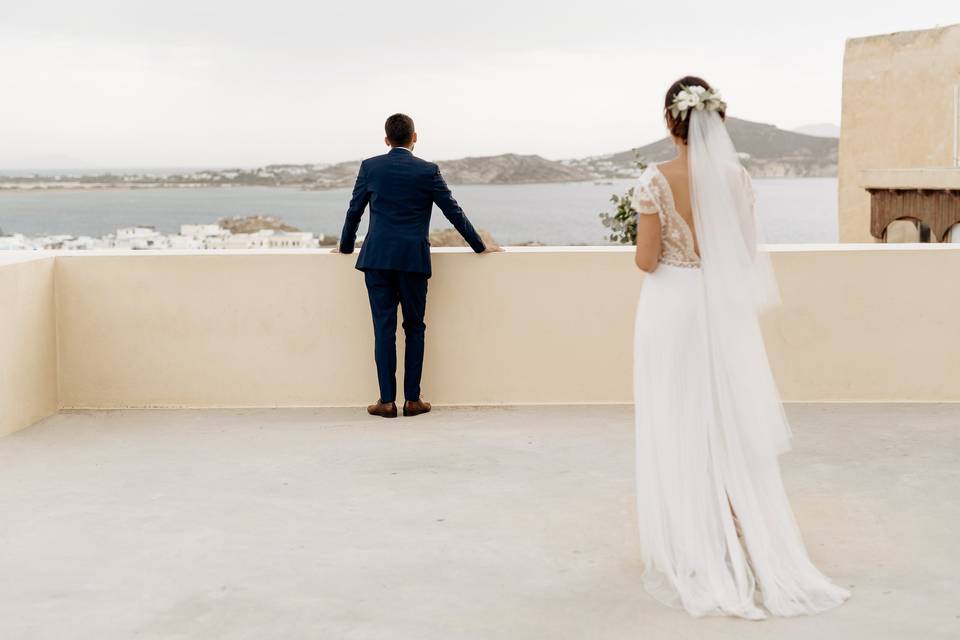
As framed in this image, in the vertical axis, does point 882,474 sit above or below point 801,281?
below

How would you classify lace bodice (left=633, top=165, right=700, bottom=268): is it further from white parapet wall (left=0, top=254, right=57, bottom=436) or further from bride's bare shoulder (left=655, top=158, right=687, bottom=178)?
white parapet wall (left=0, top=254, right=57, bottom=436)

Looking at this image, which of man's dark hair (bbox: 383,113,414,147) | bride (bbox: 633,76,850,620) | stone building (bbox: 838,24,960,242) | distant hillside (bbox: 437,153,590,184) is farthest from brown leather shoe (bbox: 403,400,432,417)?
distant hillside (bbox: 437,153,590,184)

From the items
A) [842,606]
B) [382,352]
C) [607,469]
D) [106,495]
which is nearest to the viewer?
[842,606]

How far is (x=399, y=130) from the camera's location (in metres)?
6.07

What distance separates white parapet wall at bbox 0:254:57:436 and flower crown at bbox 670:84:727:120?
12.3 ft

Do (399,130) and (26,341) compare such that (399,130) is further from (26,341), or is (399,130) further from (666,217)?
(666,217)

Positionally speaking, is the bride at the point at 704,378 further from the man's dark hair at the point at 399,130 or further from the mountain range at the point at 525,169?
the mountain range at the point at 525,169

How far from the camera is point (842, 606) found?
3445 mm

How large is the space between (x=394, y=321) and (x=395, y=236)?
0.45 m

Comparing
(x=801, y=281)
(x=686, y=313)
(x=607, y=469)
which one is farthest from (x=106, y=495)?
(x=801, y=281)

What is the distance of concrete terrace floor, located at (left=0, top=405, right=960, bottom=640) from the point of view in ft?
11.1

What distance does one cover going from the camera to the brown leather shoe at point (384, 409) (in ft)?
20.4

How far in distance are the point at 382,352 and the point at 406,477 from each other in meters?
1.26

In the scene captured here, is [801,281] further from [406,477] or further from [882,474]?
[406,477]
